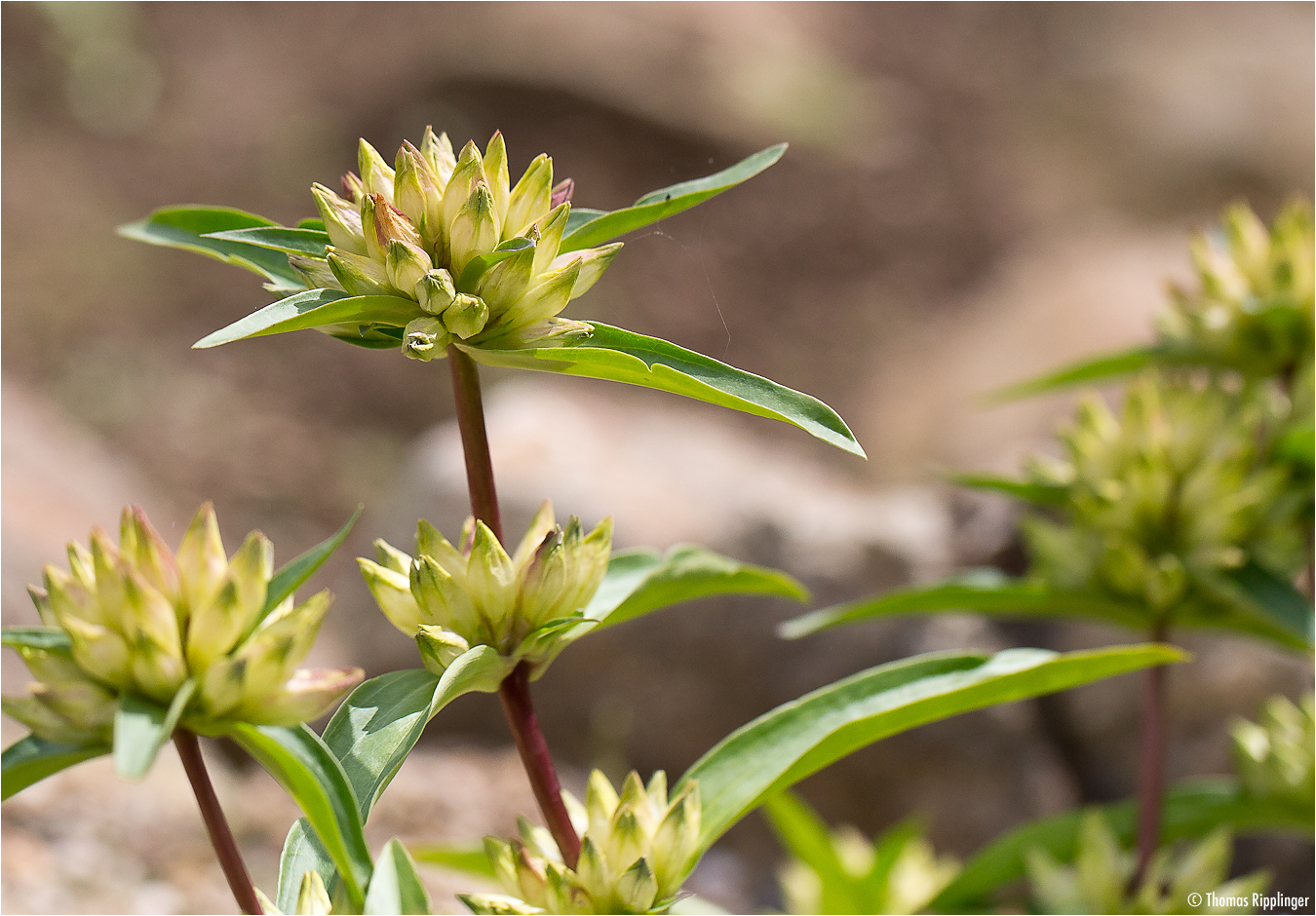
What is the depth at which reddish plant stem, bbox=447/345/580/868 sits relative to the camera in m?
0.70

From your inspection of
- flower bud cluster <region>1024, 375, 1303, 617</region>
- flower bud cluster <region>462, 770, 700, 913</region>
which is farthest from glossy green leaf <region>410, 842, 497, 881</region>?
flower bud cluster <region>1024, 375, 1303, 617</region>

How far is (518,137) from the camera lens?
14.6ft

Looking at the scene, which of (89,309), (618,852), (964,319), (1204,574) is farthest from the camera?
(964,319)

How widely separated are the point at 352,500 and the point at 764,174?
241 centimetres

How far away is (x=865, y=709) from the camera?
2.69 ft

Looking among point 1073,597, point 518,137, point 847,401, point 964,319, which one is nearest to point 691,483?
point 1073,597

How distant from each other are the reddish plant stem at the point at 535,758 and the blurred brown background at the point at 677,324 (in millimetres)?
1076

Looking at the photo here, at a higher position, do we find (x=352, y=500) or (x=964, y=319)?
(x=964, y=319)

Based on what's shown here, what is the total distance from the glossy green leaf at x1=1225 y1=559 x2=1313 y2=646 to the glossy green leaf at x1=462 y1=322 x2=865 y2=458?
732mm

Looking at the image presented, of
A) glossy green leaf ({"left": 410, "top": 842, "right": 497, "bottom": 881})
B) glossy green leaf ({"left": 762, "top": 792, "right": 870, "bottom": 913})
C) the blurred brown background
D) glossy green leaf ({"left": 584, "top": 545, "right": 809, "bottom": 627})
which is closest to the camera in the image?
glossy green leaf ({"left": 584, "top": 545, "right": 809, "bottom": 627})

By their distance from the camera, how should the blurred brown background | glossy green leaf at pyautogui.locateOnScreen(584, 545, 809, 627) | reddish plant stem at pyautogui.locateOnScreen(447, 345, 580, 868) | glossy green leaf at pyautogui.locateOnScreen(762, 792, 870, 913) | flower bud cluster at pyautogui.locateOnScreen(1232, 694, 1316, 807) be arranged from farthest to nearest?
1. the blurred brown background
2. glossy green leaf at pyautogui.locateOnScreen(762, 792, 870, 913)
3. flower bud cluster at pyautogui.locateOnScreen(1232, 694, 1316, 807)
4. glossy green leaf at pyautogui.locateOnScreen(584, 545, 809, 627)
5. reddish plant stem at pyautogui.locateOnScreen(447, 345, 580, 868)

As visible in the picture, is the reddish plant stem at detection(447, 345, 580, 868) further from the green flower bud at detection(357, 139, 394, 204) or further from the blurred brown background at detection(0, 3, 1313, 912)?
the blurred brown background at detection(0, 3, 1313, 912)

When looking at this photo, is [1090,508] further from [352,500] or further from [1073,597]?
[352,500]

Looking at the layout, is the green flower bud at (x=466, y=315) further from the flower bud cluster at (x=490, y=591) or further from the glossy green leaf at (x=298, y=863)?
the glossy green leaf at (x=298, y=863)
